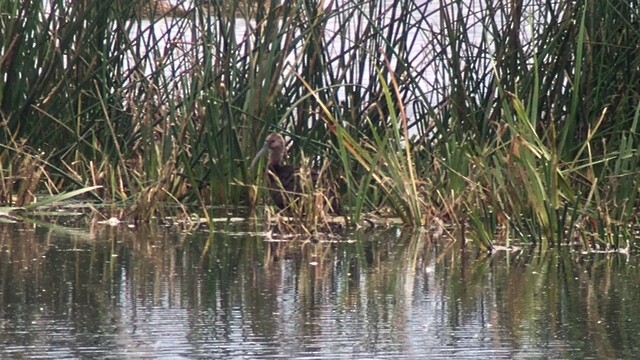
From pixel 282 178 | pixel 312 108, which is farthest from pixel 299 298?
pixel 312 108

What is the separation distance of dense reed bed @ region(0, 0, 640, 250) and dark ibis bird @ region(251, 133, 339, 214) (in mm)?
74

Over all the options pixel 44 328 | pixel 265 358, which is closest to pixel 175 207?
pixel 44 328

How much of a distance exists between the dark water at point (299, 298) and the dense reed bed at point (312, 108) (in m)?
0.49

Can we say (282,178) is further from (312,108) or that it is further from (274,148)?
(312,108)

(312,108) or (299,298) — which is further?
(312,108)

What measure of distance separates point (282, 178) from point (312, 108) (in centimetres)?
55

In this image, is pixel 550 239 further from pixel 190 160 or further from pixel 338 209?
pixel 190 160

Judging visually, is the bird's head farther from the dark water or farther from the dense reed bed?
the dark water

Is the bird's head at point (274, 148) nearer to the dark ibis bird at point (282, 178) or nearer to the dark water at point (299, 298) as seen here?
the dark ibis bird at point (282, 178)

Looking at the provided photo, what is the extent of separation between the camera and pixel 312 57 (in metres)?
8.02

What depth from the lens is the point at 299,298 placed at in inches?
205

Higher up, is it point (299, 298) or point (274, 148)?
point (274, 148)

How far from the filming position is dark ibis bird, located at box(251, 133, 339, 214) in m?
7.27

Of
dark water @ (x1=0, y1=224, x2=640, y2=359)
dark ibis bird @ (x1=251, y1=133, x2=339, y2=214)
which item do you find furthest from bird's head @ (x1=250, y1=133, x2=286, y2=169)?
dark water @ (x1=0, y1=224, x2=640, y2=359)
